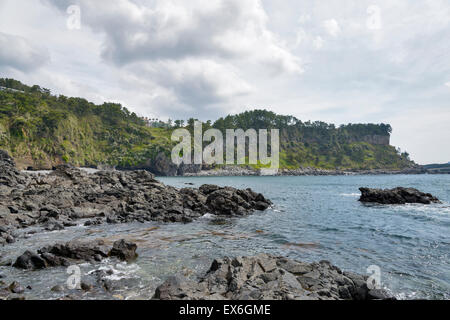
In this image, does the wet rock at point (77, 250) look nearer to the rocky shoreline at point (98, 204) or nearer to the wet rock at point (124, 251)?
the wet rock at point (124, 251)

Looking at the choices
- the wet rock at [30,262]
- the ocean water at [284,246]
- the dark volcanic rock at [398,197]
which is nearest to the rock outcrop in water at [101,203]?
the ocean water at [284,246]

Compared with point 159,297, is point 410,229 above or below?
below

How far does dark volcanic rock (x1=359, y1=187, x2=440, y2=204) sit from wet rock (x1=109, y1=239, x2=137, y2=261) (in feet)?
164

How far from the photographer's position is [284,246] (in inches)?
808

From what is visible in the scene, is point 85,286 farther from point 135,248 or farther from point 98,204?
point 98,204

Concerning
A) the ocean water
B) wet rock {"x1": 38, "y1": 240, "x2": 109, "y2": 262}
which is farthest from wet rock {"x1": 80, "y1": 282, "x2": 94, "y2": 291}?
wet rock {"x1": 38, "y1": 240, "x2": 109, "y2": 262}

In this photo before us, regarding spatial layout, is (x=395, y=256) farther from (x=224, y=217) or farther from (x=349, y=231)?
(x=224, y=217)

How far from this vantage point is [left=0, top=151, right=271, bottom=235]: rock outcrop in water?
29053 mm

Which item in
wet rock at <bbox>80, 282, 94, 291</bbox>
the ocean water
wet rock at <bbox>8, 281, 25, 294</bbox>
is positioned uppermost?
wet rock at <bbox>8, 281, 25, 294</bbox>

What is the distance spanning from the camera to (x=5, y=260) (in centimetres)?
1583

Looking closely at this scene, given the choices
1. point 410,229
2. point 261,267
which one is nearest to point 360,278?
point 261,267

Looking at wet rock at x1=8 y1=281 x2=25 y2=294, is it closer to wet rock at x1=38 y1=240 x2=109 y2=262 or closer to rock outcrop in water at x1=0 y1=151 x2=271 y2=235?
wet rock at x1=38 y1=240 x2=109 y2=262

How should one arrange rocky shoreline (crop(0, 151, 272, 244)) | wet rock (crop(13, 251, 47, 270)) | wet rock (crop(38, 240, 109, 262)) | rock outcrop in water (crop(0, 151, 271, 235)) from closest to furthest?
wet rock (crop(13, 251, 47, 270)) → wet rock (crop(38, 240, 109, 262)) → rocky shoreline (crop(0, 151, 272, 244)) → rock outcrop in water (crop(0, 151, 271, 235))

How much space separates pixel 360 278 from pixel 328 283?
236 cm
